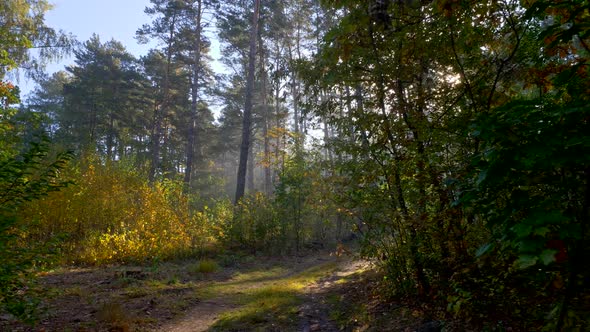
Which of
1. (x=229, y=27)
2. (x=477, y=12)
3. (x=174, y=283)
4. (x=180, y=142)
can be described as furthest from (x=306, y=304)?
(x=180, y=142)

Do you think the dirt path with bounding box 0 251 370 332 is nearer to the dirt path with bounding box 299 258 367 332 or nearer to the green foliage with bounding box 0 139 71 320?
the dirt path with bounding box 299 258 367 332

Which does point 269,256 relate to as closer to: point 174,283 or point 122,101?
point 174,283

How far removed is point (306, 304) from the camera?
240 inches

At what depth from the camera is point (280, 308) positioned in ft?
19.1

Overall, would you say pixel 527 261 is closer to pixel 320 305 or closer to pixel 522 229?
pixel 522 229

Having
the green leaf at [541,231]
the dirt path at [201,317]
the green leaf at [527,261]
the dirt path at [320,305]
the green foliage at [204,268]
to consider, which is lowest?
the dirt path at [320,305]

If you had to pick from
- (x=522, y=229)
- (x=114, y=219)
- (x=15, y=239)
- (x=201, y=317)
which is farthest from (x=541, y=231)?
(x=114, y=219)

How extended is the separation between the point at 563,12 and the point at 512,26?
70 centimetres

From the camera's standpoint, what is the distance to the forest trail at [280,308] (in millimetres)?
5004

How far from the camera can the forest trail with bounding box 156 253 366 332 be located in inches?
197

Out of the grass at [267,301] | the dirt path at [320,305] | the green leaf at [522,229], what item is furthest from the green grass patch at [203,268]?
the green leaf at [522,229]

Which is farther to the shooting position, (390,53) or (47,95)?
(47,95)

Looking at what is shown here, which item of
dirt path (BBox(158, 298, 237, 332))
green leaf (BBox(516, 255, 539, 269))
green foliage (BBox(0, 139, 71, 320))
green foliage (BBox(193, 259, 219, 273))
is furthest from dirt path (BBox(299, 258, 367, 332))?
green leaf (BBox(516, 255, 539, 269))

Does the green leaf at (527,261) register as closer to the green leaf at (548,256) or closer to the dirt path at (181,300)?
the green leaf at (548,256)
